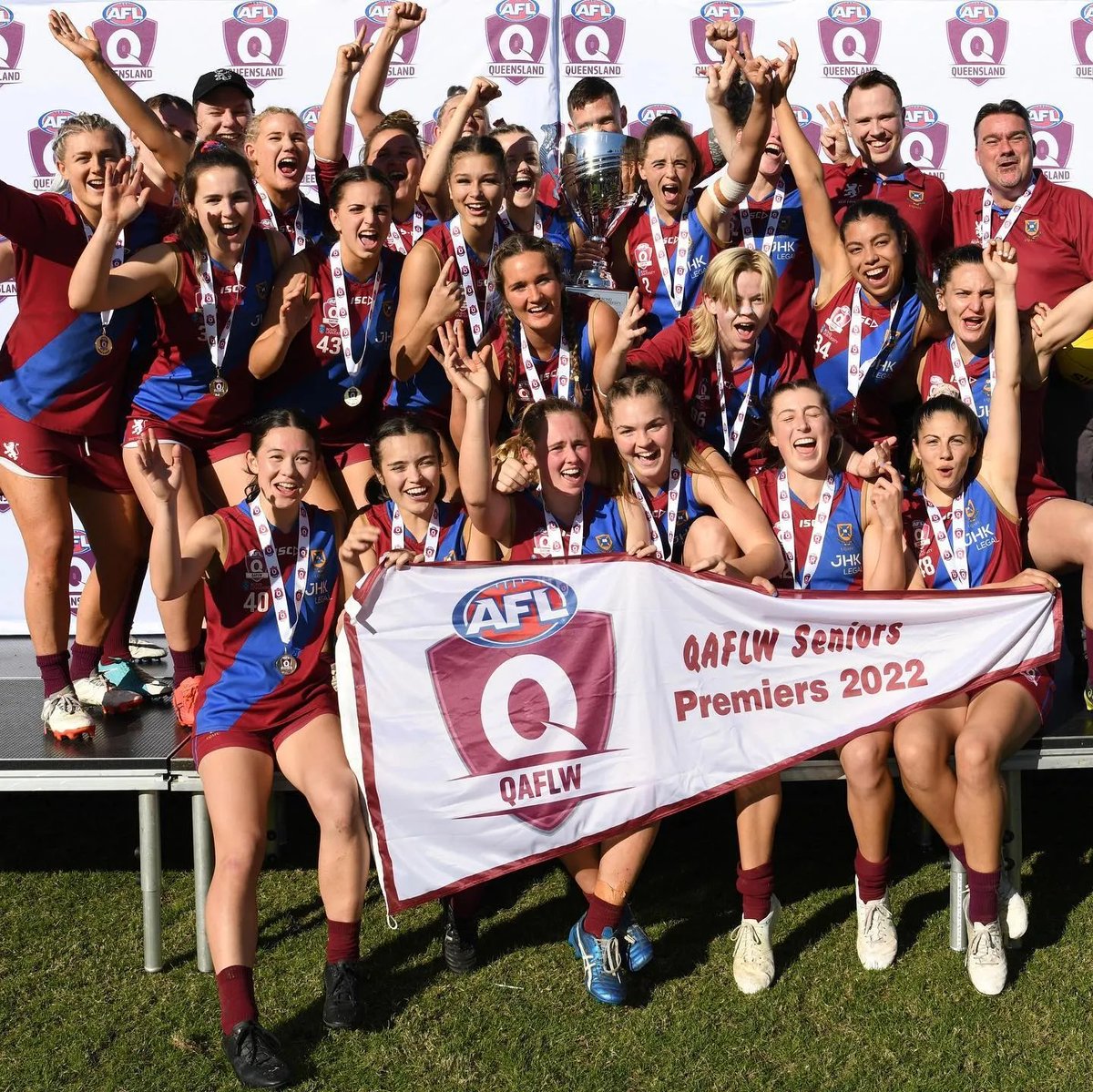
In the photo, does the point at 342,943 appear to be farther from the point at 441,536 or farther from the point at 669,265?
the point at 669,265

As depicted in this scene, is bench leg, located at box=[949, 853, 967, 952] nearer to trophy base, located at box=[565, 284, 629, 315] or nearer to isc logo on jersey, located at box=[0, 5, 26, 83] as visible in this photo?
trophy base, located at box=[565, 284, 629, 315]

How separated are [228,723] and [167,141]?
95.8 inches

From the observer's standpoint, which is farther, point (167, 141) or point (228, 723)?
point (167, 141)

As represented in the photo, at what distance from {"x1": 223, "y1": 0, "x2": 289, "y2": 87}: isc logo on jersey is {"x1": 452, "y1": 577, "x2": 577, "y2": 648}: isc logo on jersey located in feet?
12.2

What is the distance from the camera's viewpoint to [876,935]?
4.05m

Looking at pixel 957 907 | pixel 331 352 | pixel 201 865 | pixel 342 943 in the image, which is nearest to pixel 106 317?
pixel 331 352

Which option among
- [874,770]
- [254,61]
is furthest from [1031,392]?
[254,61]

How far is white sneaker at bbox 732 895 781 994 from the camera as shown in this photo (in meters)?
3.93

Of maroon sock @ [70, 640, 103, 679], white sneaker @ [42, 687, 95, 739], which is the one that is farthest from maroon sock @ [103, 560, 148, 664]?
white sneaker @ [42, 687, 95, 739]

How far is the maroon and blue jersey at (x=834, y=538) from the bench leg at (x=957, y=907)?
900 mm

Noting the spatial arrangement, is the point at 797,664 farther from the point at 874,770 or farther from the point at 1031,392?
the point at 1031,392

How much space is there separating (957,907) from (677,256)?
8.19 feet

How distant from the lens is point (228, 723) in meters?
3.99

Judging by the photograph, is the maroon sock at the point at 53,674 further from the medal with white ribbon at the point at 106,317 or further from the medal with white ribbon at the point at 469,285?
the medal with white ribbon at the point at 469,285
